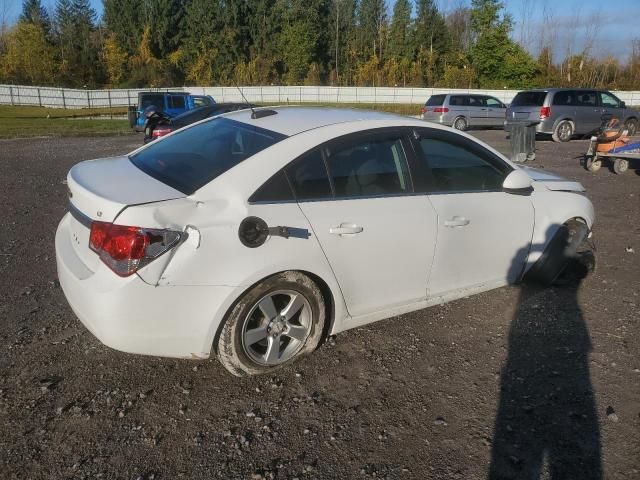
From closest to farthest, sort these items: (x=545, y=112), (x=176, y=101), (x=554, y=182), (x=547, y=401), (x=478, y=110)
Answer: (x=547, y=401) → (x=554, y=182) → (x=545, y=112) → (x=176, y=101) → (x=478, y=110)

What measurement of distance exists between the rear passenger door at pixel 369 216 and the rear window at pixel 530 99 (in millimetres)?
15920

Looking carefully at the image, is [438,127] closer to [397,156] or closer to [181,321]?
[397,156]

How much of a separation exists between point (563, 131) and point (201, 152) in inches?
671

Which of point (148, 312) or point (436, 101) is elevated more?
point (436, 101)

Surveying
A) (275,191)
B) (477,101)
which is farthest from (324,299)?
(477,101)

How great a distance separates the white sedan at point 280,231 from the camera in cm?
289

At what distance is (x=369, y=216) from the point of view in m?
3.42

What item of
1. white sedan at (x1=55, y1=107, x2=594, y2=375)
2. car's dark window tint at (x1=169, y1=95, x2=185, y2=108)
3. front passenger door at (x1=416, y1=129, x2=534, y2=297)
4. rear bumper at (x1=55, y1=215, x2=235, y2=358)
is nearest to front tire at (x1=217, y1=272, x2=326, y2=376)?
white sedan at (x1=55, y1=107, x2=594, y2=375)

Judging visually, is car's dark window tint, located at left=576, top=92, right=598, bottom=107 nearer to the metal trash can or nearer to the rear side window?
the rear side window

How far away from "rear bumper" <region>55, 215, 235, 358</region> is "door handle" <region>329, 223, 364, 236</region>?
705mm

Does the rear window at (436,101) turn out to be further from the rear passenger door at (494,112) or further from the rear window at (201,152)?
the rear window at (201,152)

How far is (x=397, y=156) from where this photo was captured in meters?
3.71

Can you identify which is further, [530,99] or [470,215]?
[530,99]

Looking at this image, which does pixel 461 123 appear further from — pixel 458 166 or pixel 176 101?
pixel 458 166
